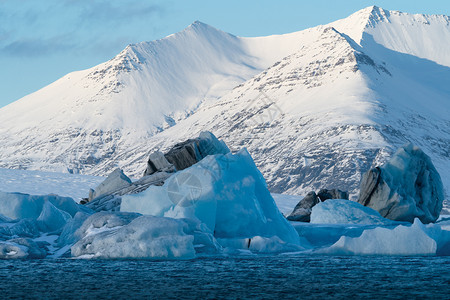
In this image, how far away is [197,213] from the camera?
→ 22.0 metres

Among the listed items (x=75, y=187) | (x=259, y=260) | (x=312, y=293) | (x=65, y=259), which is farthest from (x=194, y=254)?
(x=75, y=187)

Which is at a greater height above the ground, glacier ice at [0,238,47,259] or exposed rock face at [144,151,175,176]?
exposed rock face at [144,151,175,176]

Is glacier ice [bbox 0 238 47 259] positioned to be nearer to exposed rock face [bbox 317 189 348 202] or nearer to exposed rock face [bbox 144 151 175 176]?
exposed rock face [bbox 144 151 175 176]

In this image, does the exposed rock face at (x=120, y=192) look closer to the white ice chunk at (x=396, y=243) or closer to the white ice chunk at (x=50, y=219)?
the white ice chunk at (x=50, y=219)

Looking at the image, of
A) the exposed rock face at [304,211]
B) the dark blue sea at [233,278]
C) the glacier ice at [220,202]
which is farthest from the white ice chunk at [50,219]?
the exposed rock face at [304,211]

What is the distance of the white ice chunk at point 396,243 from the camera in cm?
2039

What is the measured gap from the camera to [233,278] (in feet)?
52.3

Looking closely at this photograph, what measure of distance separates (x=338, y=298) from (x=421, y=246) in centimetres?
794

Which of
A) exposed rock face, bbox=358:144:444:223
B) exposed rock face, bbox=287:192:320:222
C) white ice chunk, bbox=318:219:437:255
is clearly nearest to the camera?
white ice chunk, bbox=318:219:437:255

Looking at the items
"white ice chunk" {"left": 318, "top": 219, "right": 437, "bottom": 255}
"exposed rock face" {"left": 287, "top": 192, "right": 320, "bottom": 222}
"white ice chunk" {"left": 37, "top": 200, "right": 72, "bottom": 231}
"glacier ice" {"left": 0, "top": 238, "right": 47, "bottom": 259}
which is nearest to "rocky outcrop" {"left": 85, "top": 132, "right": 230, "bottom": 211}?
"exposed rock face" {"left": 287, "top": 192, "right": 320, "bottom": 222}

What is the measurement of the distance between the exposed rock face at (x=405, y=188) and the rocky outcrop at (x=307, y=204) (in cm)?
342

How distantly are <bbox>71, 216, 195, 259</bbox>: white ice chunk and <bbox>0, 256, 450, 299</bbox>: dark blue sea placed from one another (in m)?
0.35

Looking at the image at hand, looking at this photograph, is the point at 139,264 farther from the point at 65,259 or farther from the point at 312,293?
the point at 312,293

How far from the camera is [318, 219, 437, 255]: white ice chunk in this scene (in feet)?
66.9
